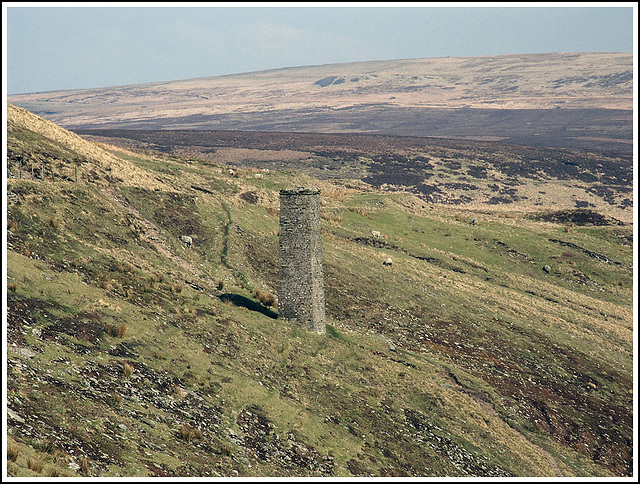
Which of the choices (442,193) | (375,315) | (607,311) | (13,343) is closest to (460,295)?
(375,315)

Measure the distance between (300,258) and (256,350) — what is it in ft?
16.3

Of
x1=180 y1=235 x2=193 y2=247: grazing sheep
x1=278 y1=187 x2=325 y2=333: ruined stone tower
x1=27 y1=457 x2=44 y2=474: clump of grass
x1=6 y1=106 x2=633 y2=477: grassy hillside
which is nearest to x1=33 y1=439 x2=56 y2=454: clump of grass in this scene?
x1=6 y1=106 x2=633 y2=477: grassy hillside

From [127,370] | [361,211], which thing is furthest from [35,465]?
[361,211]

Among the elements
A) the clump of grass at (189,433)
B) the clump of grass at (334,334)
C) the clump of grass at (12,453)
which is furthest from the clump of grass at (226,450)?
the clump of grass at (334,334)

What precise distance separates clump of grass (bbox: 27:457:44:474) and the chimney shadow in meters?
16.3

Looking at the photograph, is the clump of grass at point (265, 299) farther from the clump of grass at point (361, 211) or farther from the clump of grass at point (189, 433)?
the clump of grass at point (361, 211)

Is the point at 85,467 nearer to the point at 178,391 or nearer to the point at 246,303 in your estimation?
the point at 178,391

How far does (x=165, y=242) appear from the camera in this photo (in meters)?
35.4

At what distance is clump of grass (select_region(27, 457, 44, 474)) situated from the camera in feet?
41.2

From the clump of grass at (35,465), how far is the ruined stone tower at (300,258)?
639 inches

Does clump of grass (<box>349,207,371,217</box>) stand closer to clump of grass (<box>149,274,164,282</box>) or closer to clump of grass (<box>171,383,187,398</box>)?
clump of grass (<box>149,274,164,282</box>)

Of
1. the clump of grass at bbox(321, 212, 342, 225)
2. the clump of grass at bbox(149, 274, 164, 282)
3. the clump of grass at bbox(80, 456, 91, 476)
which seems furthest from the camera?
the clump of grass at bbox(321, 212, 342, 225)

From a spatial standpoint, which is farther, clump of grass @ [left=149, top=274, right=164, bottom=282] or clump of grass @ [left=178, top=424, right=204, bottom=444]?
clump of grass @ [left=149, top=274, right=164, bottom=282]

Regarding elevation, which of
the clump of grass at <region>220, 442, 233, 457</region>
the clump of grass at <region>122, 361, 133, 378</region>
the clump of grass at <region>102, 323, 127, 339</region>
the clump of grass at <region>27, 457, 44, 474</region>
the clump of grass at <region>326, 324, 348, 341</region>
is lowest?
the clump of grass at <region>326, 324, 348, 341</region>
